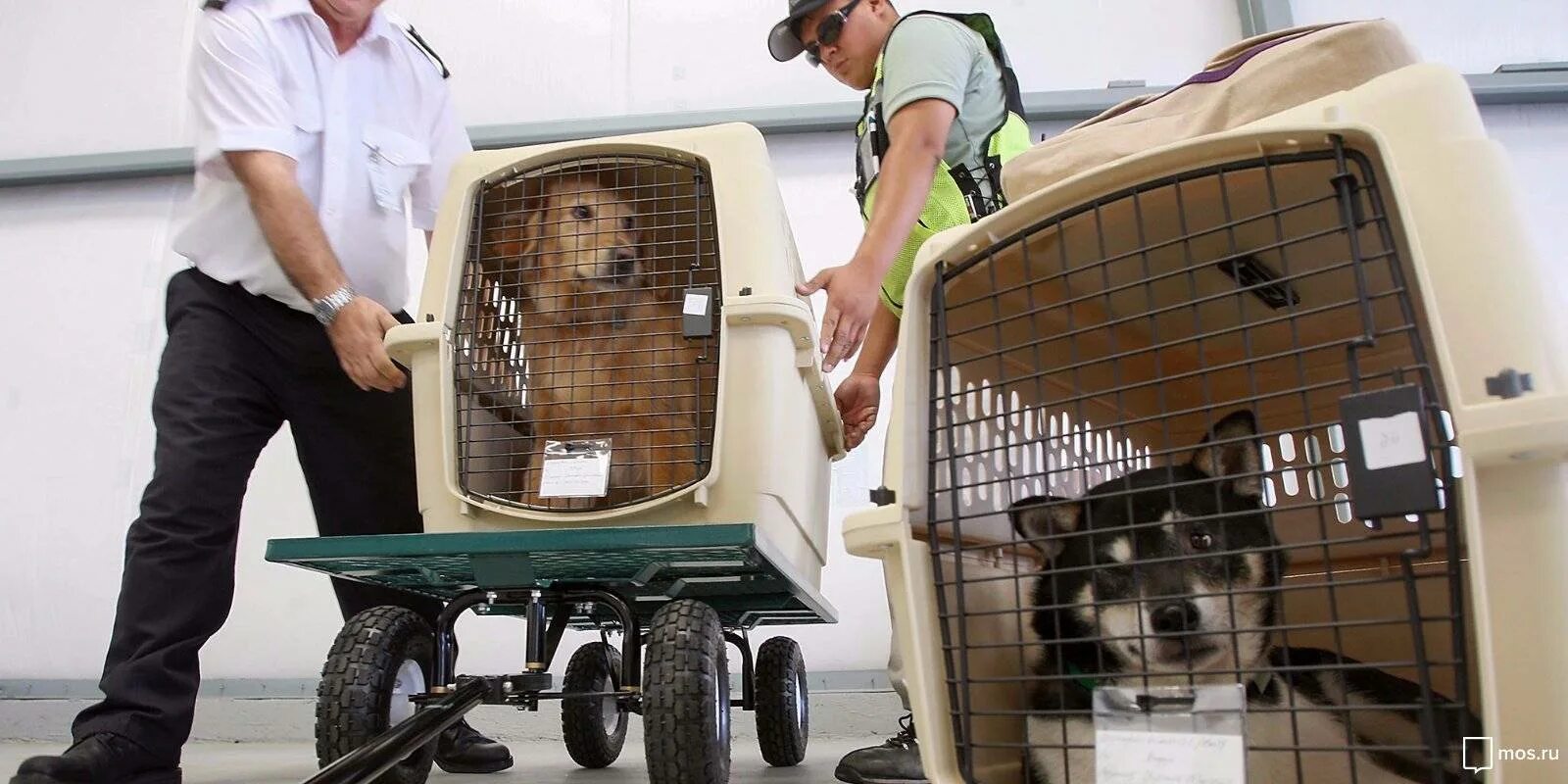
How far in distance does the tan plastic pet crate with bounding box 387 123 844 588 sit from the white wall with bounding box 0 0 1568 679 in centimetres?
153

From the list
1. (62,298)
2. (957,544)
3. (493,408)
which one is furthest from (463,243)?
(62,298)

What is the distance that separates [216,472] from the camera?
154 cm

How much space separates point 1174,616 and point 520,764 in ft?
4.94

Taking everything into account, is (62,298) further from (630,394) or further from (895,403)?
(895,403)


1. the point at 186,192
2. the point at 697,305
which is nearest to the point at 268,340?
the point at 697,305

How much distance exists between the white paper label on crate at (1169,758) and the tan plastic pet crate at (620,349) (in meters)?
0.47

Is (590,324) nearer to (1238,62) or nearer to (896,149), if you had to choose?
(896,149)

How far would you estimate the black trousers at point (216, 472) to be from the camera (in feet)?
4.69

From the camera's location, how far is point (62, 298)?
348 centimetres

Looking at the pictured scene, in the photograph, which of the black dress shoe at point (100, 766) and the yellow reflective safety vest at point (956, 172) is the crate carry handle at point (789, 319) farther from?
the black dress shoe at point (100, 766)

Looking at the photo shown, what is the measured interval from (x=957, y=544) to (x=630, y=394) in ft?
2.42

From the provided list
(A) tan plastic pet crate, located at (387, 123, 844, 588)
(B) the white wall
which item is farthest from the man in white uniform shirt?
(B) the white wall

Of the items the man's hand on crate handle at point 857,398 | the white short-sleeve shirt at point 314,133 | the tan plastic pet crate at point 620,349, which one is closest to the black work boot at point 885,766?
the tan plastic pet crate at point 620,349

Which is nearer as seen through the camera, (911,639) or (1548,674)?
(1548,674)
